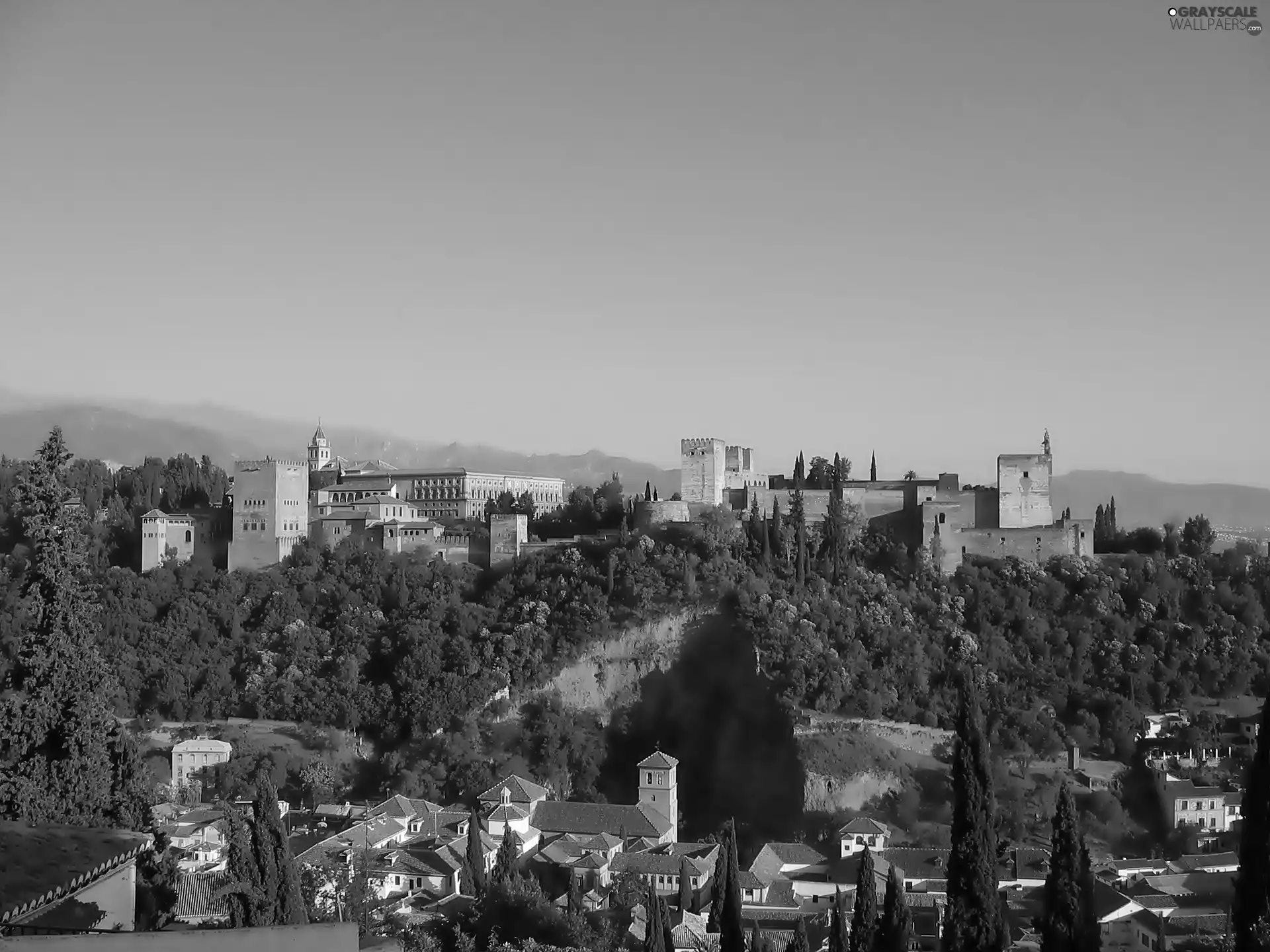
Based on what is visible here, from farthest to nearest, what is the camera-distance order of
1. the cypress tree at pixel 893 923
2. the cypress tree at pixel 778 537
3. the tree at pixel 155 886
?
the cypress tree at pixel 778 537 → the cypress tree at pixel 893 923 → the tree at pixel 155 886

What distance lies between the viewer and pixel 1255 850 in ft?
54.6

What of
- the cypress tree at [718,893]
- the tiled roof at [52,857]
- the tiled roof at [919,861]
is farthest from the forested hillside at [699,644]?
the tiled roof at [52,857]

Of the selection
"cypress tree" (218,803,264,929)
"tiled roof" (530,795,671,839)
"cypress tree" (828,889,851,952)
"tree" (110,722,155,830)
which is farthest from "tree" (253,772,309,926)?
"tiled roof" (530,795,671,839)

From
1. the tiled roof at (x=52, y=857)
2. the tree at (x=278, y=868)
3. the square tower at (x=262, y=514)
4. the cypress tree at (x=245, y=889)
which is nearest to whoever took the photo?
the tiled roof at (x=52, y=857)

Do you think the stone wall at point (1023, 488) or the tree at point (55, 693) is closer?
the tree at point (55, 693)

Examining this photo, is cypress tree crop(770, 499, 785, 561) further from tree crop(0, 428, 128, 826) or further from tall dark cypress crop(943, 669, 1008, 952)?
tree crop(0, 428, 128, 826)

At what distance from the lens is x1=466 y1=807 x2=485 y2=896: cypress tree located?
86.2 ft

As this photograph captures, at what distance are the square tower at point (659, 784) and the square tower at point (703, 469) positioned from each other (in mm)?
11232

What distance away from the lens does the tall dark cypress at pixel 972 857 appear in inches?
747

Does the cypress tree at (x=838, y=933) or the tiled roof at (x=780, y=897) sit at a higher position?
the cypress tree at (x=838, y=933)

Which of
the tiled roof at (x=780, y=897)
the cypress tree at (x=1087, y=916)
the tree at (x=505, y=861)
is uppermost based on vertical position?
the cypress tree at (x=1087, y=916)

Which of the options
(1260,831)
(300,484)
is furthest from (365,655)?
(1260,831)

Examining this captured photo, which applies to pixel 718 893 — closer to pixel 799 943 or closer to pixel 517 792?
pixel 799 943

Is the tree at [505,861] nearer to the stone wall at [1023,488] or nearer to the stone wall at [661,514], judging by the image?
the stone wall at [661,514]
